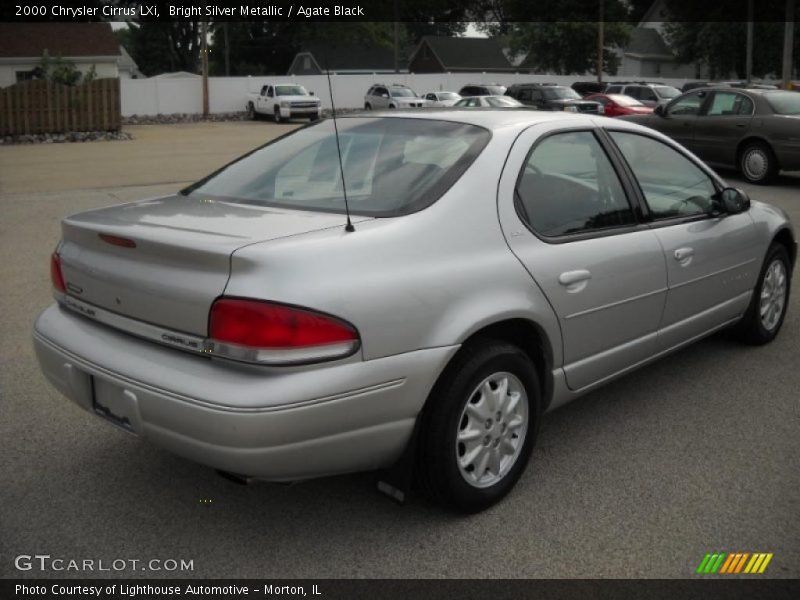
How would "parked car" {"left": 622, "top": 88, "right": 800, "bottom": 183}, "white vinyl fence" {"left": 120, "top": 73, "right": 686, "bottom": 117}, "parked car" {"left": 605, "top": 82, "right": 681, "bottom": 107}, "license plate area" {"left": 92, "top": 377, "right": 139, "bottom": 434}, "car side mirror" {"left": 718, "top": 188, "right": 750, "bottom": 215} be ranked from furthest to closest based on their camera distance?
1. "white vinyl fence" {"left": 120, "top": 73, "right": 686, "bottom": 117}
2. "parked car" {"left": 605, "top": 82, "right": 681, "bottom": 107}
3. "parked car" {"left": 622, "top": 88, "right": 800, "bottom": 183}
4. "car side mirror" {"left": 718, "top": 188, "right": 750, "bottom": 215}
5. "license plate area" {"left": 92, "top": 377, "right": 139, "bottom": 434}

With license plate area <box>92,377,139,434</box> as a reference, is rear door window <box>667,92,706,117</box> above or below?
above

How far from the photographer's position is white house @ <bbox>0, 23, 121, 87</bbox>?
135ft

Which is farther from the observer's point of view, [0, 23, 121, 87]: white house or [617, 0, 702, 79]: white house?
[617, 0, 702, 79]: white house

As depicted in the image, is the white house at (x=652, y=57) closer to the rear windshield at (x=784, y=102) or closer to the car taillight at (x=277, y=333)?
the rear windshield at (x=784, y=102)

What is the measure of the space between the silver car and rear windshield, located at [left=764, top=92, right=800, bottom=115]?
1052cm

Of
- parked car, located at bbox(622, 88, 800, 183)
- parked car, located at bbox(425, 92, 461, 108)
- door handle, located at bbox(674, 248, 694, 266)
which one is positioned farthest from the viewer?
parked car, located at bbox(425, 92, 461, 108)

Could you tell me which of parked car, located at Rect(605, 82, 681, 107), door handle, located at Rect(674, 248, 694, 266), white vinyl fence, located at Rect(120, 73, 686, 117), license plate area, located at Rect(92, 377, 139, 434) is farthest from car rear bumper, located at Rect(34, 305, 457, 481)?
white vinyl fence, located at Rect(120, 73, 686, 117)

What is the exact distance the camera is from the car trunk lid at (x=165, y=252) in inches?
112

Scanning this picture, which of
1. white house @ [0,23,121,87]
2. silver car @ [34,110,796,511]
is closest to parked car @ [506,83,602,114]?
white house @ [0,23,121,87]

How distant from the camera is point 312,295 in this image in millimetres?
2738

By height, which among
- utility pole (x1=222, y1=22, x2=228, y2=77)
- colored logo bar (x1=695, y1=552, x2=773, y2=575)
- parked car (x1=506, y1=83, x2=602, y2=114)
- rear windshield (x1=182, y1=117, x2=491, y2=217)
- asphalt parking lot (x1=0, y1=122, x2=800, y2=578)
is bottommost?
colored logo bar (x1=695, y1=552, x2=773, y2=575)

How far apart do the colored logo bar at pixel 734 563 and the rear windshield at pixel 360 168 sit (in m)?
1.64

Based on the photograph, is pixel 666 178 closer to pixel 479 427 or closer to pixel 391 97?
pixel 479 427

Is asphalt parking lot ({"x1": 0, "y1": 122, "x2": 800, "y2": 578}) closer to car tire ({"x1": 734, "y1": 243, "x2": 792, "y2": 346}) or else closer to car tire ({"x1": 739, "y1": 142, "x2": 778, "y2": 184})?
car tire ({"x1": 734, "y1": 243, "x2": 792, "y2": 346})
